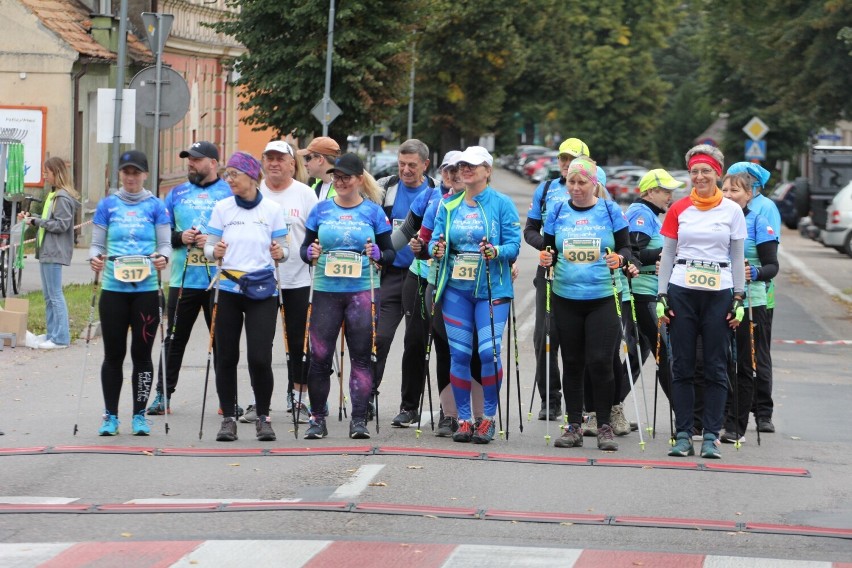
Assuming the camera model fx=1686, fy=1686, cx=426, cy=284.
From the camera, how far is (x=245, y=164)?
34.5 ft

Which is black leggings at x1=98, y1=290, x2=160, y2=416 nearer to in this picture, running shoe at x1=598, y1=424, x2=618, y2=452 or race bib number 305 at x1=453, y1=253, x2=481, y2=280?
race bib number 305 at x1=453, y1=253, x2=481, y2=280

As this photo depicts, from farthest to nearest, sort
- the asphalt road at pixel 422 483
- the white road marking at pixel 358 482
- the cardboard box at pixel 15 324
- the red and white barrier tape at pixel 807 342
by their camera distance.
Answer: the red and white barrier tape at pixel 807 342 → the cardboard box at pixel 15 324 → the white road marking at pixel 358 482 → the asphalt road at pixel 422 483

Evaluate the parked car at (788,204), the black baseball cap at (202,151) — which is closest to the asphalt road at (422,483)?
the black baseball cap at (202,151)

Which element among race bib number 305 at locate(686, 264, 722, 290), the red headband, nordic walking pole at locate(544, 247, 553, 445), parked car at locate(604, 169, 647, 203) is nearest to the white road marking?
nordic walking pole at locate(544, 247, 553, 445)

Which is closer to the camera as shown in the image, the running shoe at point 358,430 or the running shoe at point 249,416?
the running shoe at point 358,430

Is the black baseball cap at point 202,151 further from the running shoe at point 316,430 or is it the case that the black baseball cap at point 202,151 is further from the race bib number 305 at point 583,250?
the race bib number 305 at point 583,250

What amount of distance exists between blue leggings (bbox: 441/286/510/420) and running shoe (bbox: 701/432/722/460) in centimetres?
134

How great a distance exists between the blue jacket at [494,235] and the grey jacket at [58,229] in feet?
20.3

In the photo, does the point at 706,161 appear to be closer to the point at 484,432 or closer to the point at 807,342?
the point at 484,432

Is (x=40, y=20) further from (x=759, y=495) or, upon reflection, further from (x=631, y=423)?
(x=759, y=495)

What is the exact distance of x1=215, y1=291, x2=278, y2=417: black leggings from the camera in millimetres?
10594

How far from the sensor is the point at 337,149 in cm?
1207

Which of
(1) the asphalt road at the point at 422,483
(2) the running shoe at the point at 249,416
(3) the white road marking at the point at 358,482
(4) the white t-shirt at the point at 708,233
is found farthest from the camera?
(2) the running shoe at the point at 249,416

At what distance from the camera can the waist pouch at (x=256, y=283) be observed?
10523 millimetres
